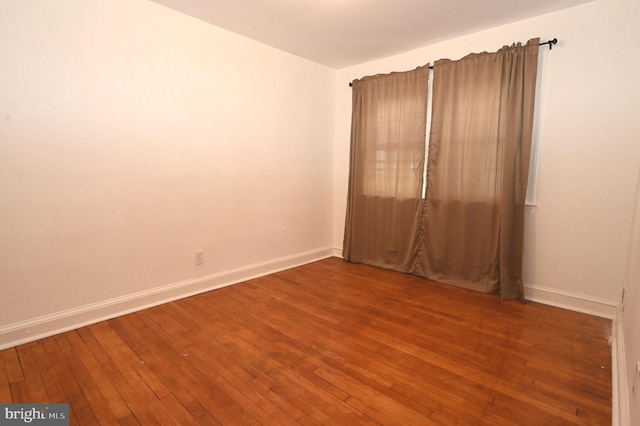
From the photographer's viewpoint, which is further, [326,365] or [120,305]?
[120,305]

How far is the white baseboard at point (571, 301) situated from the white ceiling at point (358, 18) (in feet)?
7.67

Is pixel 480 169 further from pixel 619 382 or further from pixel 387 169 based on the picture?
pixel 619 382

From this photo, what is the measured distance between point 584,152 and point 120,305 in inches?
161

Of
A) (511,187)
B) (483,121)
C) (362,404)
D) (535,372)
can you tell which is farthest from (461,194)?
(362,404)

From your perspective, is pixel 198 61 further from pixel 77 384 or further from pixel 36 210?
pixel 77 384

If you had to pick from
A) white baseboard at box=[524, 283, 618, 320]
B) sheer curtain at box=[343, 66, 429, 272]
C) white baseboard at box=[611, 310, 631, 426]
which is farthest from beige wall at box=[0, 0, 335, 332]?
white baseboard at box=[611, 310, 631, 426]

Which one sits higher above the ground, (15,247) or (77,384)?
(15,247)

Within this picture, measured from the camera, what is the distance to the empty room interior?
5.49 ft

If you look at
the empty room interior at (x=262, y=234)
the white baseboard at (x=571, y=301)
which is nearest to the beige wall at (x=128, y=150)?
the empty room interior at (x=262, y=234)

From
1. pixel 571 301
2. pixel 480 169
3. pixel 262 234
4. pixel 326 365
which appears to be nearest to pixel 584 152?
pixel 480 169

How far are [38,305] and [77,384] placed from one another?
0.86 m

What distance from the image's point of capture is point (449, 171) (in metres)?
3.24

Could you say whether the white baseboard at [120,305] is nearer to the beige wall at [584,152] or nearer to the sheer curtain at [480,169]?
the sheer curtain at [480,169]

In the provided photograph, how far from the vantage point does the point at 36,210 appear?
2113 millimetres
